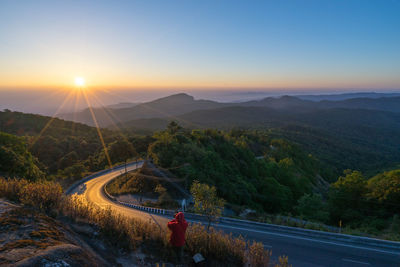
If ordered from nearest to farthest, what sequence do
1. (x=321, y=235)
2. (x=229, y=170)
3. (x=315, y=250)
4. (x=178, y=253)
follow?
(x=178, y=253) → (x=315, y=250) → (x=321, y=235) → (x=229, y=170)

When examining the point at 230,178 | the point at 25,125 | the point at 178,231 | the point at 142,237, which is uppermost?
the point at 178,231

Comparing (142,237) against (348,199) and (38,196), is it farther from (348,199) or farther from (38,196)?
(348,199)

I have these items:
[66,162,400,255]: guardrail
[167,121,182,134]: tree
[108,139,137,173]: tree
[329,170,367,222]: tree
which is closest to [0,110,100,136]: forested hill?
[108,139,137,173]: tree

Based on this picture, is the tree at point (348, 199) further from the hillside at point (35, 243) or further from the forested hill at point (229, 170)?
the hillside at point (35, 243)

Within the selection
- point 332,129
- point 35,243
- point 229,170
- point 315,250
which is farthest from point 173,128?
point 332,129

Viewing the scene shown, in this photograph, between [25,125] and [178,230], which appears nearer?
[178,230]

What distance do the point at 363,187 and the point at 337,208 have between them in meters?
3.41

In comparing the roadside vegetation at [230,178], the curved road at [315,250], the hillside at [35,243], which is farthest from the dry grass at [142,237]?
the roadside vegetation at [230,178]

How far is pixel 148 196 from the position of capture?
850 inches

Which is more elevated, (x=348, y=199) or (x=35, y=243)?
(x=35, y=243)

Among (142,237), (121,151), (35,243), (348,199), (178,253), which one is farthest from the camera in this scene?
(121,151)

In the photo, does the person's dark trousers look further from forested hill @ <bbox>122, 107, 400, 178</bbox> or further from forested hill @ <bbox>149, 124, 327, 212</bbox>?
forested hill @ <bbox>122, 107, 400, 178</bbox>

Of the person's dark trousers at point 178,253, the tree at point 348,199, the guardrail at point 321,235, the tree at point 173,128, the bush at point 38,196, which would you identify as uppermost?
the bush at point 38,196

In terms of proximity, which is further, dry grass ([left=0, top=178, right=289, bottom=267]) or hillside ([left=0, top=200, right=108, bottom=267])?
dry grass ([left=0, top=178, right=289, bottom=267])
